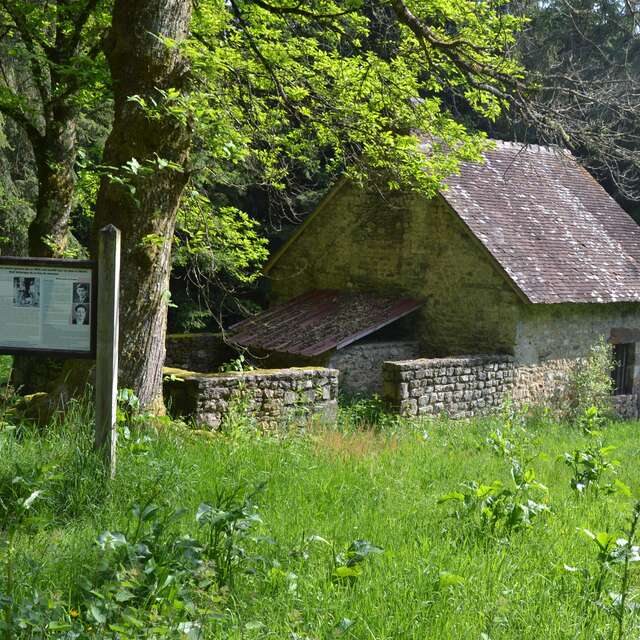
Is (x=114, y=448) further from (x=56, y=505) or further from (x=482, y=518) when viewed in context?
(x=482, y=518)

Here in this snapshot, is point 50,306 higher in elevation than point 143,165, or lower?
lower

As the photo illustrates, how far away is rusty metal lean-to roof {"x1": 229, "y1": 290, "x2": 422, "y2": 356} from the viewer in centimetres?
1585

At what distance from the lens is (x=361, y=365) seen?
15.8m

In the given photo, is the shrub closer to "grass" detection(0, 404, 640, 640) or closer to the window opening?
the window opening

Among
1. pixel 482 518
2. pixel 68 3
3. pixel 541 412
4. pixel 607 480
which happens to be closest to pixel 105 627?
pixel 482 518

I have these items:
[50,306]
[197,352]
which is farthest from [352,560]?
[197,352]

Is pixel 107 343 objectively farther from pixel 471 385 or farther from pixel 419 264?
pixel 419 264

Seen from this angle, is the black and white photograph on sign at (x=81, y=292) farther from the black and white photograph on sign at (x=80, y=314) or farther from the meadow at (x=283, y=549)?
the meadow at (x=283, y=549)

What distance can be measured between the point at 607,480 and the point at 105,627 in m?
6.23

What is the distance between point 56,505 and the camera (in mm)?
5156

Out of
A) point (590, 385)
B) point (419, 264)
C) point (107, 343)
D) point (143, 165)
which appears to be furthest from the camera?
point (419, 264)

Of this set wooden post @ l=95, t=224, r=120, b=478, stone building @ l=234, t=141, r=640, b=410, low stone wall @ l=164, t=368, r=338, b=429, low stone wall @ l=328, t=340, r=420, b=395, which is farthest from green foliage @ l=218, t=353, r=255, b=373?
wooden post @ l=95, t=224, r=120, b=478

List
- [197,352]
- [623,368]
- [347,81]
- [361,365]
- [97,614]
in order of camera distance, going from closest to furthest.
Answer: [97,614]
[347,81]
[361,365]
[197,352]
[623,368]

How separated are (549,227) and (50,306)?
15234mm
